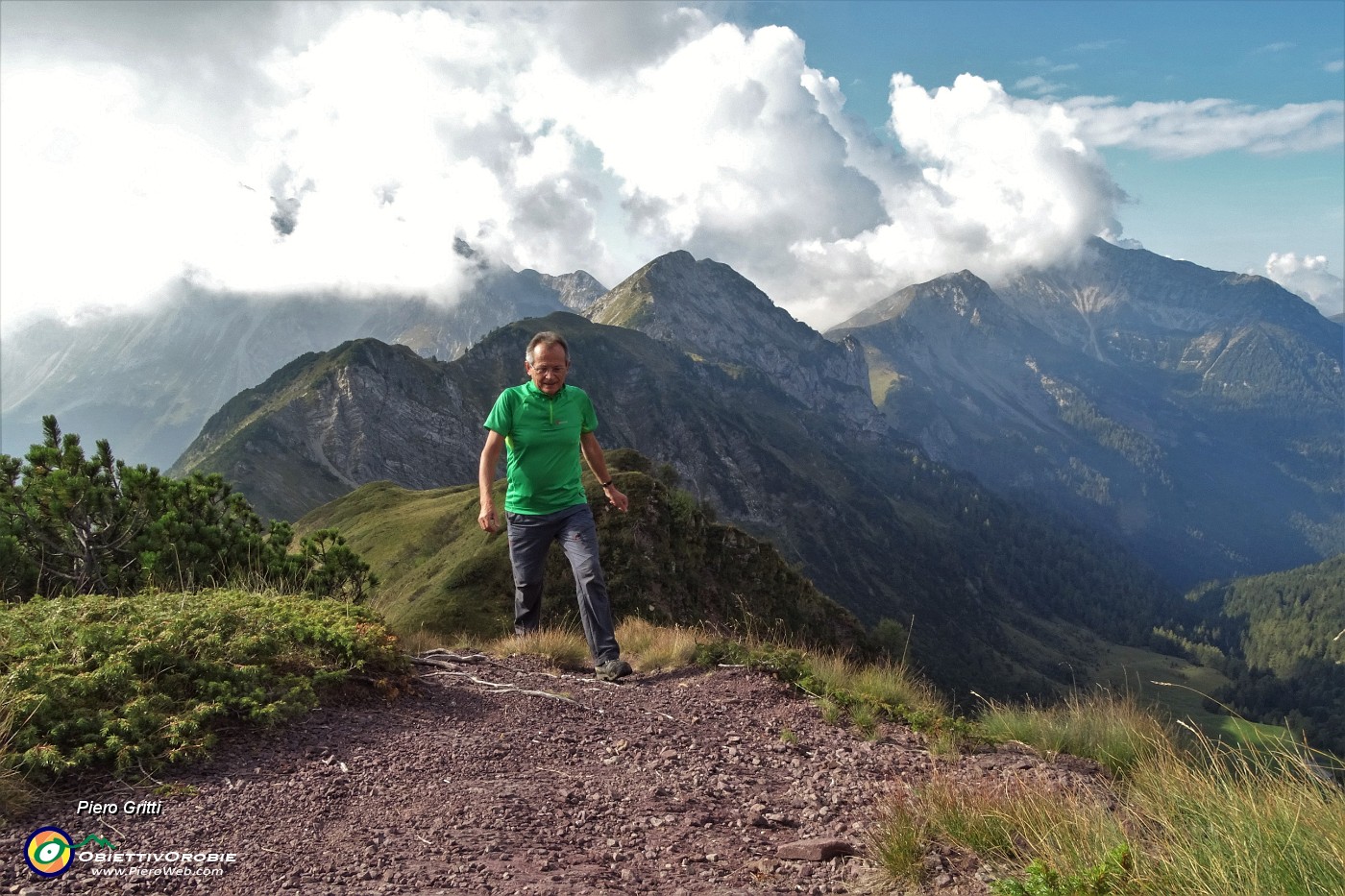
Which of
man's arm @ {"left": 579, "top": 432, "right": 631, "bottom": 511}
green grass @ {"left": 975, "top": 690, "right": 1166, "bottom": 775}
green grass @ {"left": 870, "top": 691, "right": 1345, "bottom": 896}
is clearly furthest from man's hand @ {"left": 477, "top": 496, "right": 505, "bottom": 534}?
green grass @ {"left": 975, "top": 690, "right": 1166, "bottom": 775}

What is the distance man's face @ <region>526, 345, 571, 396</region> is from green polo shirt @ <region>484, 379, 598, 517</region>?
0.38 feet

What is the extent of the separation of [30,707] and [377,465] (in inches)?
5923

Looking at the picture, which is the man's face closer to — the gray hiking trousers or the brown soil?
the gray hiking trousers

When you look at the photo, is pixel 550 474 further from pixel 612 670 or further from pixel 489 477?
pixel 612 670

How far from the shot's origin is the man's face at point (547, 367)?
8.36m

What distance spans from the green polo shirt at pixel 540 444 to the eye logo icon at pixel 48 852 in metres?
4.86

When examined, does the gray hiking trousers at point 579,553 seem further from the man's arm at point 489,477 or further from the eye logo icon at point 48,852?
the eye logo icon at point 48,852

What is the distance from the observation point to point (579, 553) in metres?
8.62

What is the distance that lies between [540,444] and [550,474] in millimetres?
376

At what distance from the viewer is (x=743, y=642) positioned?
381 inches

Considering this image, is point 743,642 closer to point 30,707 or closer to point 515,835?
point 515,835

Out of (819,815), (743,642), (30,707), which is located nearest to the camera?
(30,707)

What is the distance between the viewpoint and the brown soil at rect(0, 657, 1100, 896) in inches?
158

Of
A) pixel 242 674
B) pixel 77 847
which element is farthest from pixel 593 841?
pixel 242 674
